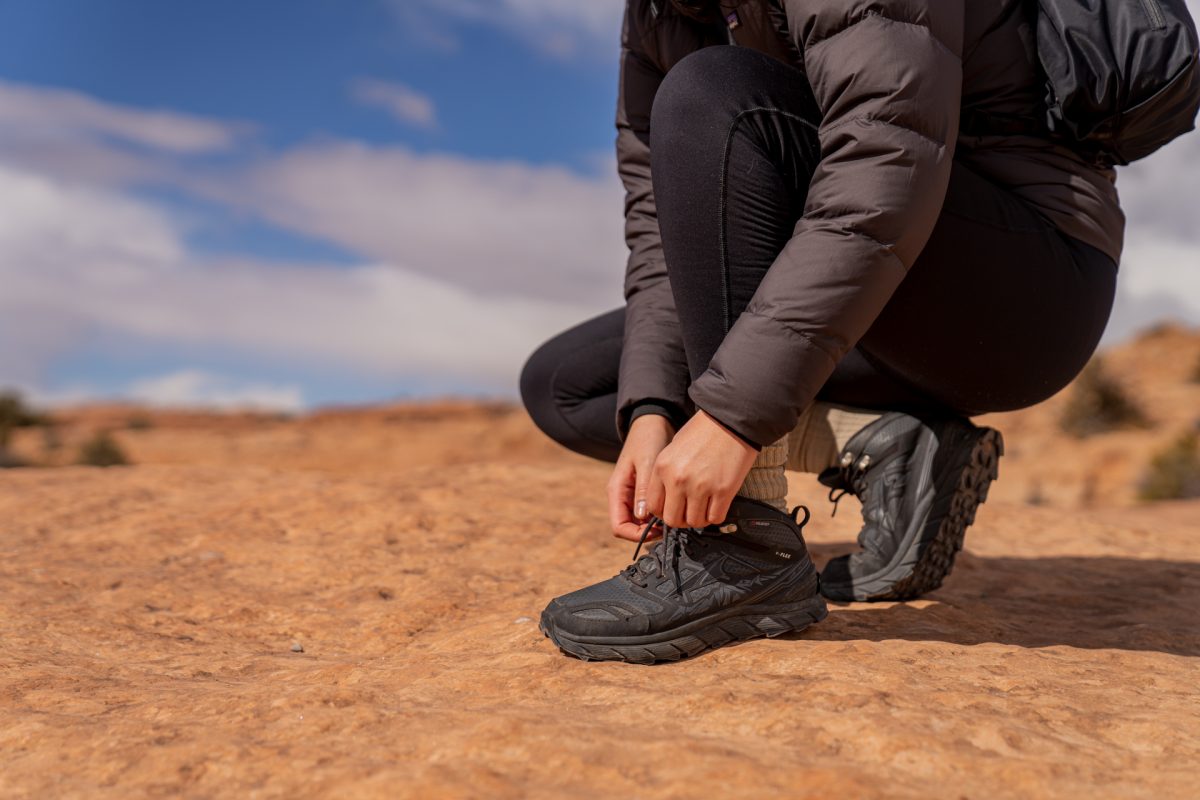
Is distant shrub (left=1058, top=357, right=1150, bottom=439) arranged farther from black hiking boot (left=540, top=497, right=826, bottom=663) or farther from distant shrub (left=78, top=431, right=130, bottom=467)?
black hiking boot (left=540, top=497, right=826, bottom=663)

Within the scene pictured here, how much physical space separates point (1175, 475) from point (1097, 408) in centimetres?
428

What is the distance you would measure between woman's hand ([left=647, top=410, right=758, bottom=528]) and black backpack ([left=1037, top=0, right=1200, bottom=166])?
2.83 ft

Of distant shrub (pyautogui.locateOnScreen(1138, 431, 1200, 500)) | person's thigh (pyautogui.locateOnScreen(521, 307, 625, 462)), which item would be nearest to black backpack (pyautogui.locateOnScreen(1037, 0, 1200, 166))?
person's thigh (pyautogui.locateOnScreen(521, 307, 625, 462))

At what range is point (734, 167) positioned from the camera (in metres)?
1.66

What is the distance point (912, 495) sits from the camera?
2.04 metres

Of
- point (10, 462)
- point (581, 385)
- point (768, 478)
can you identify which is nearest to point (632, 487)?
point (768, 478)

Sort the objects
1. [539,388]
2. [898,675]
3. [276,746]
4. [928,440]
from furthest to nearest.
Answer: [539,388] < [928,440] < [898,675] < [276,746]

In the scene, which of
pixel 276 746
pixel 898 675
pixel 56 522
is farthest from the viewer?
pixel 56 522

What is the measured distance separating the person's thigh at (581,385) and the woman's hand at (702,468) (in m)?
1.02

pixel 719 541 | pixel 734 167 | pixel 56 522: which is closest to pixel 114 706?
pixel 719 541

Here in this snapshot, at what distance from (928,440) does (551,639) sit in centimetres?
87

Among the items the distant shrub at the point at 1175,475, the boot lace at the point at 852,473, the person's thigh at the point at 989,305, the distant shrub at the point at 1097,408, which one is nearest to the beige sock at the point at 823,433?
the boot lace at the point at 852,473

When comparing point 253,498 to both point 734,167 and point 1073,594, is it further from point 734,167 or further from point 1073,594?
point 1073,594

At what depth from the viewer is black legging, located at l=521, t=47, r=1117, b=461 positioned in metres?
1.67
